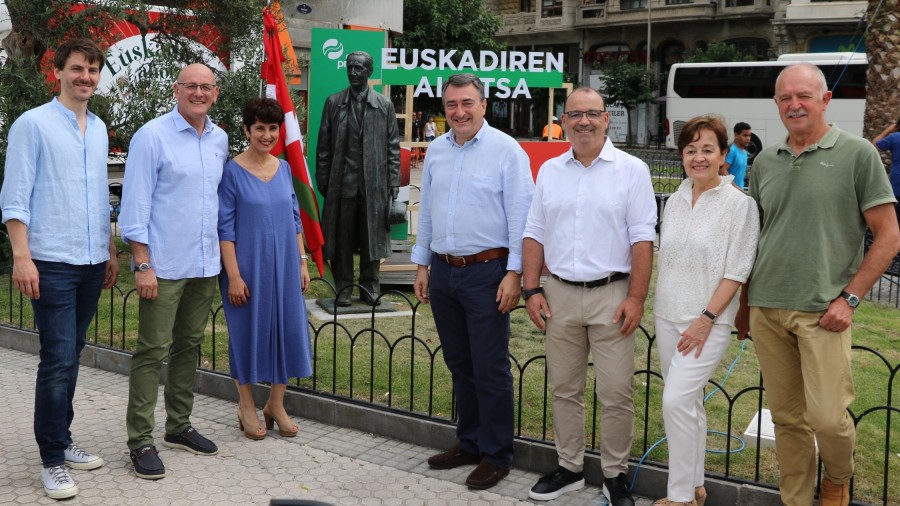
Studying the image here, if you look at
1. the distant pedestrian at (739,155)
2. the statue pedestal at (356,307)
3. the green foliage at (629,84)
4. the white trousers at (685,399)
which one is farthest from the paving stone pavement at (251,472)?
the green foliage at (629,84)

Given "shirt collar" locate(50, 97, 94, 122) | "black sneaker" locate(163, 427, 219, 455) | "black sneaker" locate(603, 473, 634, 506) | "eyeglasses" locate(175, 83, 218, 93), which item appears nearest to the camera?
"black sneaker" locate(603, 473, 634, 506)

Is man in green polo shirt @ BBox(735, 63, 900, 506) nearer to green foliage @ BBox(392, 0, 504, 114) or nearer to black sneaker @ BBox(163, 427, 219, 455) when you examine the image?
black sneaker @ BBox(163, 427, 219, 455)

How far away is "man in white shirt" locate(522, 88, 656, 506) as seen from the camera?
4.17m

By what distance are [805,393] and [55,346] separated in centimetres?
330

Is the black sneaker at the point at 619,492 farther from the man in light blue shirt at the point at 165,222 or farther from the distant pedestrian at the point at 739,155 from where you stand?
the distant pedestrian at the point at 739,155

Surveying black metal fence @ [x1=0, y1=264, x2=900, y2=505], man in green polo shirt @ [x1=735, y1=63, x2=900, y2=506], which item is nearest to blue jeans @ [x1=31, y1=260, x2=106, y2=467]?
black metal fence @ [x1=0, y1=264, x2=900, y2=505]

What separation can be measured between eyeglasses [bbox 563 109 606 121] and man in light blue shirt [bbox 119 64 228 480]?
1837 millimetres

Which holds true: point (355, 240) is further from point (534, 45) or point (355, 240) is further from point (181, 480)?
point (534, 45)

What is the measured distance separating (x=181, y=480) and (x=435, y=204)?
72.3 inches

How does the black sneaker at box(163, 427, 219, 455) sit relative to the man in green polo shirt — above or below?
below

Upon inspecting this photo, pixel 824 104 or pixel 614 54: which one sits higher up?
pixel 614 54

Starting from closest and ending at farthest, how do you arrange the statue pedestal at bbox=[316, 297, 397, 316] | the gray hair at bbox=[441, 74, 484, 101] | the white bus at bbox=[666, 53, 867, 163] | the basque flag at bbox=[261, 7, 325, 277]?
the gray hair at bbox=[441, 74, 484, 101], the basque flag at bbox=[261, 7, 325, 277], the statue pedestal at bbox=[316, 297, 397, 316], the white bus at bbox=[666, 53, 867, 163]

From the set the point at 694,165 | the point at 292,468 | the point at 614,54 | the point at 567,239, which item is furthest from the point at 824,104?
the point at 614,54

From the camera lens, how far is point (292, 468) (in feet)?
15.9
